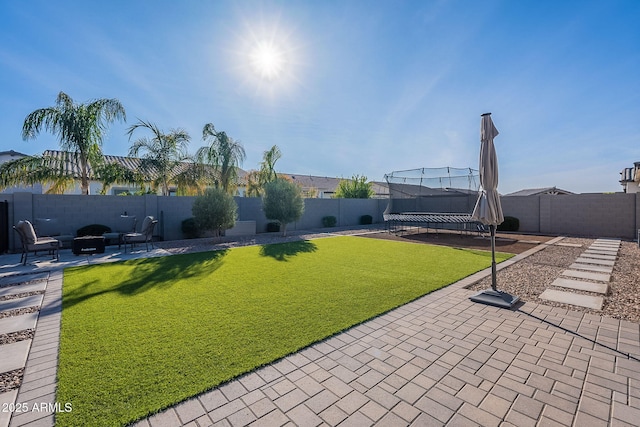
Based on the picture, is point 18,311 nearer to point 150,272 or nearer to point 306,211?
point 150,272

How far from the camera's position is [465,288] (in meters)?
4.46

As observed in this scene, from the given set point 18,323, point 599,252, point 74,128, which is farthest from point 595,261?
point 74,128

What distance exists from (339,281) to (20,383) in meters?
3.71

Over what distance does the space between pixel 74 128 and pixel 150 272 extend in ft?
25.1

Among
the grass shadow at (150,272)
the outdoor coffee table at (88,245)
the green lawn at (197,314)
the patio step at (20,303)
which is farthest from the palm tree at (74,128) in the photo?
the patio step at (20,303)

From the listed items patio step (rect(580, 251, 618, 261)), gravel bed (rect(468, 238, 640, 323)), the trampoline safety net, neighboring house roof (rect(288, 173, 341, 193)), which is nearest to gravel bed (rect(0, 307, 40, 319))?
gravel bed (rect(468, 238, 640, 323))

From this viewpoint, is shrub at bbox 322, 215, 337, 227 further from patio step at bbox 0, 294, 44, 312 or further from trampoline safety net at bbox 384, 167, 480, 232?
patio step at bbox 0, 294, 44, 312

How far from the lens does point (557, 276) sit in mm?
5086

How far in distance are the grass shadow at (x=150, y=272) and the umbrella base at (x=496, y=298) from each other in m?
4.73

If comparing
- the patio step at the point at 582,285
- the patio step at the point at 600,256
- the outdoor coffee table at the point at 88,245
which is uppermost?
the outdoor coffee table at the point at 88,245

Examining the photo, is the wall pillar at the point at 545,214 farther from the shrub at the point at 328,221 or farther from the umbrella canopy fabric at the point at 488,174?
the umbrella canopy fabric at the point at 488,174

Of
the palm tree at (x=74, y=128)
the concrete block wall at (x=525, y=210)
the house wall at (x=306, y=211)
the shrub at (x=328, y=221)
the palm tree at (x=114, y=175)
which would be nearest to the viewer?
the house wall at (x=306, y=211)

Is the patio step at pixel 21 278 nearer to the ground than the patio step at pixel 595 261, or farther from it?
nearer to the ground

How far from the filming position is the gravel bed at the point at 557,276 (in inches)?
140
